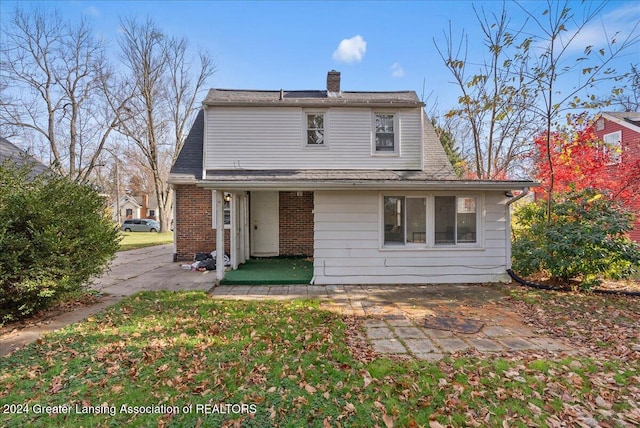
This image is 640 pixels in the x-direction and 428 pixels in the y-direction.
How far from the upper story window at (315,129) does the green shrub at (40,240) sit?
610cm

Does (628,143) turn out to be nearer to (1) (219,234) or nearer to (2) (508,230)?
(2) (508,230)

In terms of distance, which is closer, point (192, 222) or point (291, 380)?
point (291, 380)

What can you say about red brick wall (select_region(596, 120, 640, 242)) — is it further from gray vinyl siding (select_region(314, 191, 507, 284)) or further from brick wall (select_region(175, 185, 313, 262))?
brick wall (select_region(175, 185, 313, 262))

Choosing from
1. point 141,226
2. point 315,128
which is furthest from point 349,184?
point 141,226

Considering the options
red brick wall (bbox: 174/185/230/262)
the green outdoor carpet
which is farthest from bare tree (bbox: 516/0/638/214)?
red brick wall (bbox: 174/185/230/262)

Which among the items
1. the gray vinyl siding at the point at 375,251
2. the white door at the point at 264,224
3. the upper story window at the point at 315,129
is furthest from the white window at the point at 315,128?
the gray vinyl siding at the point at 375,251

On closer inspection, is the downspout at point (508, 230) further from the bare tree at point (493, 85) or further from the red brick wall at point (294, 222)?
the red brick wall at point (294, 222)

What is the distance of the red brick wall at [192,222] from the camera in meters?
9.87

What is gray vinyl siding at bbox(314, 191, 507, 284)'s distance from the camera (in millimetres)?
7281

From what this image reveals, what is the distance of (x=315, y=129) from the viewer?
962cm

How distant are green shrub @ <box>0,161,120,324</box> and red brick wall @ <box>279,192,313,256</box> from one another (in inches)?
215

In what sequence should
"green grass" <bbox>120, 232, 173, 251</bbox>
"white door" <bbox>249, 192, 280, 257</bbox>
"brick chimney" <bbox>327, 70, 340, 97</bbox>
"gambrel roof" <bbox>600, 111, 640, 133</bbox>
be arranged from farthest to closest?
"green grass" <bbox>120, 232, 173, 251</bbox>
"gambrel roof" <bbox>600, 111, 640, 133</bbox>
"brick chimney" <bbox>327, 70, 340, 97</bbox>
"white door" <bbox>249, 192, 280, 257</bbox>

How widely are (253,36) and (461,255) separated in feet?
33.1

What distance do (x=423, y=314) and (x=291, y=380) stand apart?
2.98 metres
